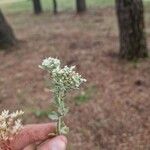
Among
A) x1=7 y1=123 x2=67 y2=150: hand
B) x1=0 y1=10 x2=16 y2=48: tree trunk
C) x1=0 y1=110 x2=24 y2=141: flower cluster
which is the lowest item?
x1=0 y1=10 x2=16 y2=48: tree trunk

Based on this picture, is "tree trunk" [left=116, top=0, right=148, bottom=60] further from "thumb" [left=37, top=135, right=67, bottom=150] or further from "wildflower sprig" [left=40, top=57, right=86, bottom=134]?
"thumb" [left=37, top=135, right=67, bottom=150]

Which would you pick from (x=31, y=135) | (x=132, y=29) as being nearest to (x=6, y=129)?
(x=31, y=135)

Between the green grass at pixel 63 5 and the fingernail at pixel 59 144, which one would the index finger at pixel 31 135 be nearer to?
the fingernail at pixel 59 144

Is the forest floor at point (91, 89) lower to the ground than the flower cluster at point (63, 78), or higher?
A: lower

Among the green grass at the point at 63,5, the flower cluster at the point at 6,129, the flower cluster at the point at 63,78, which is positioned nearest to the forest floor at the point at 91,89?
the flower cluster at the point at 6,129

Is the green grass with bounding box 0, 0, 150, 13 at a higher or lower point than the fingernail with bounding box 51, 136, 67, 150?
lower

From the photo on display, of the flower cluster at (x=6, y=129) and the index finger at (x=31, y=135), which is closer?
the flower cluster at (x=6, y=129)

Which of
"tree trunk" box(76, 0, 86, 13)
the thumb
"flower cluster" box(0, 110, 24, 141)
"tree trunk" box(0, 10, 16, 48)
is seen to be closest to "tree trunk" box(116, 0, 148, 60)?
→ "tree trunk" box(0, 10, 16, 48)

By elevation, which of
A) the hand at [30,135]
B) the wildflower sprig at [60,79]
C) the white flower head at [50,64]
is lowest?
the hand at [30,135]
